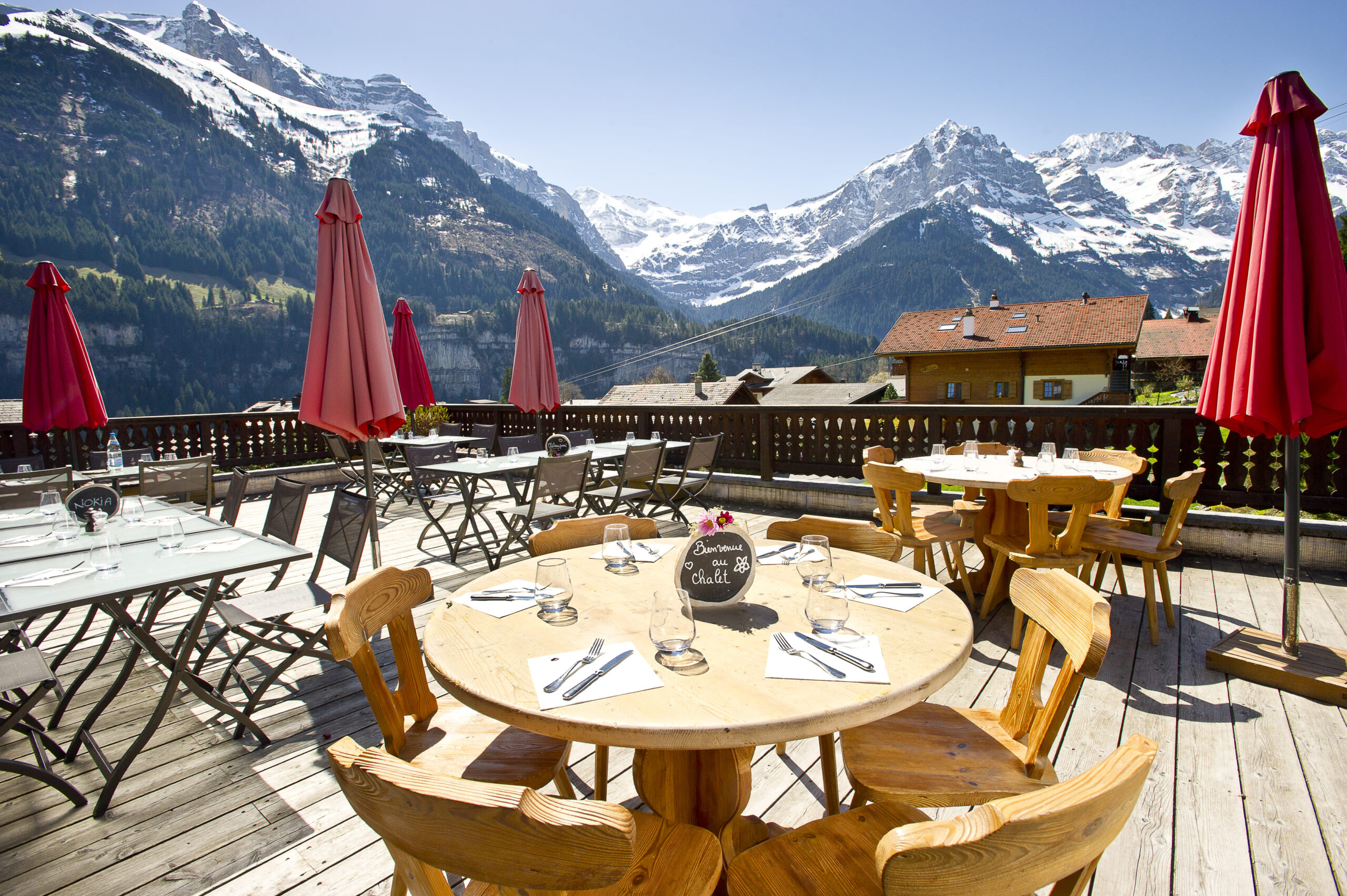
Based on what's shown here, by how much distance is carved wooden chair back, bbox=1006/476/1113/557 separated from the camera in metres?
2.95

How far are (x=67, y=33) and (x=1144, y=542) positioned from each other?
15012 cm

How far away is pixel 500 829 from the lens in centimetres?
78

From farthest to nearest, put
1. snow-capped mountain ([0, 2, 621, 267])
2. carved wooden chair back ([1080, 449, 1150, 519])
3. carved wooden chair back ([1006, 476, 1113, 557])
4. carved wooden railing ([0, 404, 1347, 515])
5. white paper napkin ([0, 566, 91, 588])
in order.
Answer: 1. snow-capped mountain ([0, 2, 621, 267])
2. carved wooden railing ([0, 404, 1347, 515])
3. carved wooden chair back ([1080, 449, 1150, 519])
4. carved wooden chair back ([1006, 476, 1113, 557])
5. white paper napkin ([0, 566, 91, 588])

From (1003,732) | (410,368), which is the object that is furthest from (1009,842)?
(410,368)

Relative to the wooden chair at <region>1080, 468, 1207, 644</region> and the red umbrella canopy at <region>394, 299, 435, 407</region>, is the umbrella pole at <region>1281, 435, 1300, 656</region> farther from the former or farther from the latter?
the red umbrella canopy at <region>394, 299, 435, 407</region>

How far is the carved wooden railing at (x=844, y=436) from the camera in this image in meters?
4.43

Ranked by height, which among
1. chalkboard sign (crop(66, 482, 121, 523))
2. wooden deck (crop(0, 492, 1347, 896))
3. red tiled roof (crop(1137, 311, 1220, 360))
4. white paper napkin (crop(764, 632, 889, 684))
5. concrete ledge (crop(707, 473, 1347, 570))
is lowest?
wooden deck (crop(0, 492, 1347, 896))

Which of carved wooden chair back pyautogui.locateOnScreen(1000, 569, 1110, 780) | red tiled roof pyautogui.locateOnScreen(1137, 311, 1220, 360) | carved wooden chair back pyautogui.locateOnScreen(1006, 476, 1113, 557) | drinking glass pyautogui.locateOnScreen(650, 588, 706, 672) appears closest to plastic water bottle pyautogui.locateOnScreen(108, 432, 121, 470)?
drinking glass pyautogui.locateOnScreen(650, 588, 706, 672)

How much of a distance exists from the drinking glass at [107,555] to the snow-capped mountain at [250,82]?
13189 cm

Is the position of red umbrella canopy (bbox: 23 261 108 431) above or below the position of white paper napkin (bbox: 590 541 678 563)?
above

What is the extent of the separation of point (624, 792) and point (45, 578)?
85.5 inches

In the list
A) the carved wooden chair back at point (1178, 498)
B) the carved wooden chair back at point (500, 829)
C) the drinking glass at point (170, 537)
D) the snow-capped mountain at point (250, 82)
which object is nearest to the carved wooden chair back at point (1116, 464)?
the carved wooden chair back at point (1178, 498)

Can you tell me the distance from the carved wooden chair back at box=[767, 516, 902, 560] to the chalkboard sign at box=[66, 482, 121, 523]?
3301 mm

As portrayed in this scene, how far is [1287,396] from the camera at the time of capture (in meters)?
2.57
